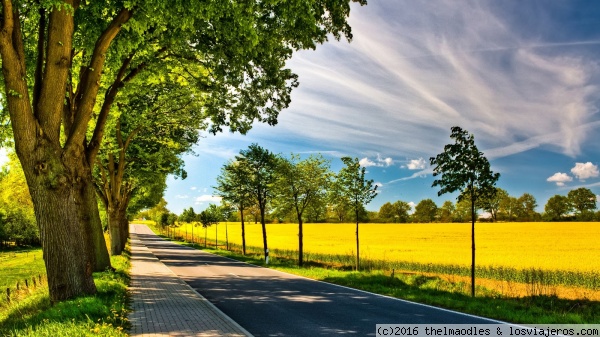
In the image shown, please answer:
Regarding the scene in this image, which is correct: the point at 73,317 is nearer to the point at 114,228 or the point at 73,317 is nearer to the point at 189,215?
the point at 114,228

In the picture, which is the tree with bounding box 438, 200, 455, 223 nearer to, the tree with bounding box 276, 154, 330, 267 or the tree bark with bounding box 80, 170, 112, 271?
the tree with bounding box 276, 154, 330, 267

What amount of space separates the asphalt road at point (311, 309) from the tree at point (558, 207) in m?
106

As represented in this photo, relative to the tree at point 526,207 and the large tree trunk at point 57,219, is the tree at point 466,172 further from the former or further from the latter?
the tree at point 526,207

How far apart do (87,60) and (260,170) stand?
20.2 meters

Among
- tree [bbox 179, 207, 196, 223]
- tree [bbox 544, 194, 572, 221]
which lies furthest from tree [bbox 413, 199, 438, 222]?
tree [bbox 179, 207, 196, 223]

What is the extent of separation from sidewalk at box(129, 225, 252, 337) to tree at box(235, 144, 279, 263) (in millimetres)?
17093

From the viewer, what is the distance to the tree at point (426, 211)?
119812 millimetres

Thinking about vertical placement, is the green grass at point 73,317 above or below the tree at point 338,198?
below

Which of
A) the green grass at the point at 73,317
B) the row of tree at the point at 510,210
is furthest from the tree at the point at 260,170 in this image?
the row of tree at the point at 510,210

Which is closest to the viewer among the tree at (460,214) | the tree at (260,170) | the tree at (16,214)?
the tree at (260,170)

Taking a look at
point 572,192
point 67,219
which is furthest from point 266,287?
point 572,192

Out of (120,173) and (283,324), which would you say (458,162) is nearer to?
(283,324)

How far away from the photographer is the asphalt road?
9.48 meters

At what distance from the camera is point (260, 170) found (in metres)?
34.0
